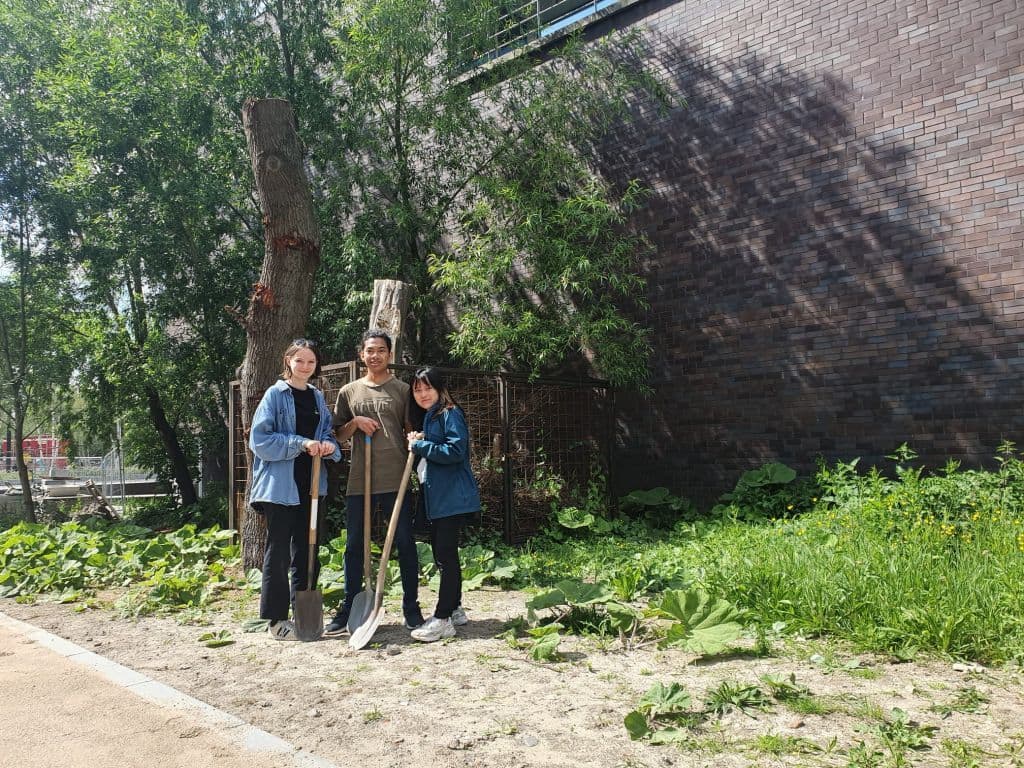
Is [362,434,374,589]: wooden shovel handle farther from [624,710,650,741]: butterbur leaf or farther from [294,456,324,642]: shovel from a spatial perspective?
[624,710,650,741]: butterbur leaf

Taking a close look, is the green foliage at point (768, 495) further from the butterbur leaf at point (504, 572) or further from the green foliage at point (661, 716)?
the green foliage at point (661, 716)

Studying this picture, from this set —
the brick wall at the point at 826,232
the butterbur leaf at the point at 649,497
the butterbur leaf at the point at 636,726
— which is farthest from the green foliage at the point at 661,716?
the butterbur leaf at the point at 649,497

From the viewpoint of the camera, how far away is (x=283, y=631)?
486 cm

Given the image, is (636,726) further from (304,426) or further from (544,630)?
(304,426)

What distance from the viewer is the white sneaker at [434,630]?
4672 millimetres

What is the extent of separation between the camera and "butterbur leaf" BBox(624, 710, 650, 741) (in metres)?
3.02

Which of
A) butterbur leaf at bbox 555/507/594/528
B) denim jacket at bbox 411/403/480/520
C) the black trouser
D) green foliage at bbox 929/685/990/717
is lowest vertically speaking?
green foliage at bbox 929/685/990/717

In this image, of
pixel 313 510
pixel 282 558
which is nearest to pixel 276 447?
pixel 313 510

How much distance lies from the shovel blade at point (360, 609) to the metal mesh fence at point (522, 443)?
2.51 metres

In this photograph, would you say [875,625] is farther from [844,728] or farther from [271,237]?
[271,237]

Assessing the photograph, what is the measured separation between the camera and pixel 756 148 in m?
9.25

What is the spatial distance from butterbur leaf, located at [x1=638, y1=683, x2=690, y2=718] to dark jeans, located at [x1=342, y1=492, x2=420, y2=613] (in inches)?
76.9

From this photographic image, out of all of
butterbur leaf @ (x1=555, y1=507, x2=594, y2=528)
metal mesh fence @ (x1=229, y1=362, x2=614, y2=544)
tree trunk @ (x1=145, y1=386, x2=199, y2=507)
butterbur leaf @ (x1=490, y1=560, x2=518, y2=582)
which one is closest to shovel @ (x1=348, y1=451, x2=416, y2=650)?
butterbur leaf @ (x1=490, y1=560, x2=518, y2=582)

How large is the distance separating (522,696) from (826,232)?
6.93 metres
